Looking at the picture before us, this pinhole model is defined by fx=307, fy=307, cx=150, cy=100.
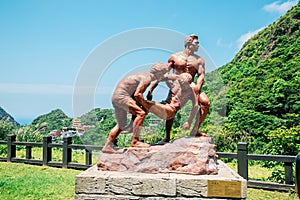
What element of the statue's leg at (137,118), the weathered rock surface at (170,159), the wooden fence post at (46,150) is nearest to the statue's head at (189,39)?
the statue's leg at (137,118)

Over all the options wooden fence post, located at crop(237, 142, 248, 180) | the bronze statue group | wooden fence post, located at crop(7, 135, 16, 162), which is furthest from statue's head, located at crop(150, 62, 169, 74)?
wooden fence post, located at crop(7, 135, 16, 162)

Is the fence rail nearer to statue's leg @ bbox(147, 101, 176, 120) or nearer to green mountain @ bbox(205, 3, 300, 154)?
green mountain @ bbox(205, 3, 300, 154)

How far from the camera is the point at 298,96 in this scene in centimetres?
1461

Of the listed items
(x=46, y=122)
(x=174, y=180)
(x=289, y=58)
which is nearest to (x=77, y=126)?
(x=174, y=180)

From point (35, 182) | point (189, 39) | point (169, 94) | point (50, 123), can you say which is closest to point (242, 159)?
point (169, 94)

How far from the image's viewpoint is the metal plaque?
3992mm

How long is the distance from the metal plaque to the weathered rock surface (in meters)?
0.30

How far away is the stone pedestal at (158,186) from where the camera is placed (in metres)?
4.01

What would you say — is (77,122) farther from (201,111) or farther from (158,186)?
(201,111)

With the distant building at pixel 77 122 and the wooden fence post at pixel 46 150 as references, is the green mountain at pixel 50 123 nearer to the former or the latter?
the wooden fence post at pixel 46 150

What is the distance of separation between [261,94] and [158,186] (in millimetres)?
12978

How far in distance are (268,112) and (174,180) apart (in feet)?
40.0

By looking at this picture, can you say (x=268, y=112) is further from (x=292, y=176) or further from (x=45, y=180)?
(x=45, y=180)

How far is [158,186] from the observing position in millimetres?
4133
